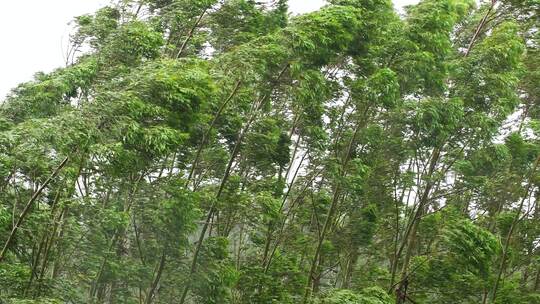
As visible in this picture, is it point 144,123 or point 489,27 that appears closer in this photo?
point 144,123

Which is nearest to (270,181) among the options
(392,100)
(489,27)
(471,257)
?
(392,100)

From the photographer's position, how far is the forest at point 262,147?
750 cm

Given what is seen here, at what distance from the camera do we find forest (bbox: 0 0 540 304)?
295 inches

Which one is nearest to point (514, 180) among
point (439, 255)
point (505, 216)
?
point (505, 216)

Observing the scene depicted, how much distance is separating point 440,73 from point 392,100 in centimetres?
128

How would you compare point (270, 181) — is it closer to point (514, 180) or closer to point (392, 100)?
→ point (392, 100)

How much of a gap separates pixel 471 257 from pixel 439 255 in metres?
0.68

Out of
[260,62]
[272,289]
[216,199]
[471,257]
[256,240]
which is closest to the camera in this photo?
[260,62]

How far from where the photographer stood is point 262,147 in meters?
11.0

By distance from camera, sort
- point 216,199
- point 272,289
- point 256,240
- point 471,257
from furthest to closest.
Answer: point 256,240 → point 272,289 → point 216,199 → point 471,257

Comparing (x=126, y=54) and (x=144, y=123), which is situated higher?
(x=126, y=54)

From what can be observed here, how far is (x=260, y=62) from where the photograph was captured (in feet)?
29.3

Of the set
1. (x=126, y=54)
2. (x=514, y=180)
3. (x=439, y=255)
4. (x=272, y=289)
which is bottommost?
(x=272, y=289)

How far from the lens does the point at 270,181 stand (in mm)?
12273
